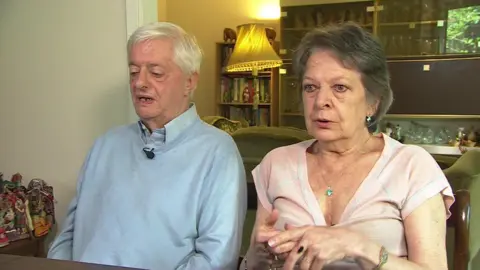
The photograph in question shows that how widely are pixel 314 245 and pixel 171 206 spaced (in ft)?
1.74

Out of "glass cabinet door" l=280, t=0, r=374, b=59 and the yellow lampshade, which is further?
"glass cabinet door" l=280, t=0, r=374, b=59

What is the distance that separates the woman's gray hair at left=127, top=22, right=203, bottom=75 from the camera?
4.75ft

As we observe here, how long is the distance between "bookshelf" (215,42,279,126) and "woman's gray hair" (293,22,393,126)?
4660mm

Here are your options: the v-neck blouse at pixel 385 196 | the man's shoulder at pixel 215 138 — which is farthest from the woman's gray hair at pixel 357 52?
the man's shoulder at pixel 215 138

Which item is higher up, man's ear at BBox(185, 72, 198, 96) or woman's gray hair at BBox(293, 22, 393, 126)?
woman's gray hair at BBox(293, 22, 393, 126)

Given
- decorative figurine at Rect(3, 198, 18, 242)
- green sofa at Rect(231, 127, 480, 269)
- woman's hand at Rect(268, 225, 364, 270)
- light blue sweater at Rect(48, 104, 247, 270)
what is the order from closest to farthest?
woman's hand at Rect(268, 225, 364, 270), light blue sweater at Rect(48, 104, 247, 270), green sofa at Rect(231, 127, 480, 269), decorative figurine at Rect(3, 198, 18, 242)

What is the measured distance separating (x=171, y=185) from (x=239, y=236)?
0.24m

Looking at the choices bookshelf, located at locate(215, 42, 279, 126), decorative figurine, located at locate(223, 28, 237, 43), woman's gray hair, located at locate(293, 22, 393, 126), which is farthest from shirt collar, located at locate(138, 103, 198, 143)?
decorative figurine, located at locate(223, 28, 237, 43)

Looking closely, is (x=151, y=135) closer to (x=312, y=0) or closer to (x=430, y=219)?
(x=430, y=219)

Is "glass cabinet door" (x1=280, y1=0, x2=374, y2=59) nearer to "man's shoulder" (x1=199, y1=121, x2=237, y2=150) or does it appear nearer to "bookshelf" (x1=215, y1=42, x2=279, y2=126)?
"bookshelf" (x1=215, y1=42, x2=279, y2=126)

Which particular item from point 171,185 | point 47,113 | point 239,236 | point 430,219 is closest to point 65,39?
point 47,113

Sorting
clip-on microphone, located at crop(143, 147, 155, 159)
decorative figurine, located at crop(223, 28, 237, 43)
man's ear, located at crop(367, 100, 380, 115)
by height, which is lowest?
clip-on microphone, located at crop(143, 147, 155, 159)

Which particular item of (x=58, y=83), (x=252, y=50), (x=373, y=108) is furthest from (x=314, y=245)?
(x=252, y=50)

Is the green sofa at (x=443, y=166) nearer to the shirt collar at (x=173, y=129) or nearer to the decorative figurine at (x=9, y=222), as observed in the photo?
the shirt collar at (x=173, y=129)
